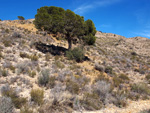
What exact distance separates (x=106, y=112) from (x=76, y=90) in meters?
2.05

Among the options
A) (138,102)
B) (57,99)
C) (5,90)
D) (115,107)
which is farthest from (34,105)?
(138,102)

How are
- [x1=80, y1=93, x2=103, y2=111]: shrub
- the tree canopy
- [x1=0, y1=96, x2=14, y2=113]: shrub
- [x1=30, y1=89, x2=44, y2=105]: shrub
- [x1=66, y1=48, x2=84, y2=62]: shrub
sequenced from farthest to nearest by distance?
the tree canopy → [x1=66, y1=48, x2=84, y2=62]: shrub → [x1=80, y1=93, x2=103, y2=111]: shrub → [x1=30, y1=89, x2=44, y2=105]: shrub → [x1=0, y1=96, x2=14, y2=113]: shrub

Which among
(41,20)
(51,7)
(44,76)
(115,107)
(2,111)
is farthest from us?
(51,7)

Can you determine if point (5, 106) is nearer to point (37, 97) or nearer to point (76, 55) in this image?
point (37, 97)

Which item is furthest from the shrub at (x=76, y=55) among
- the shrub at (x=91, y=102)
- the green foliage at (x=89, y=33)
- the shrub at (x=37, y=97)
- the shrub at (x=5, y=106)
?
the shrub at (x=5, y=106)

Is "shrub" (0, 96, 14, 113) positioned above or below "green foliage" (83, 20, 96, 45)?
below

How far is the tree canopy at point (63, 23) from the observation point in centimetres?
1543

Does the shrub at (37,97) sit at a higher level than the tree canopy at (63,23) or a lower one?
lower

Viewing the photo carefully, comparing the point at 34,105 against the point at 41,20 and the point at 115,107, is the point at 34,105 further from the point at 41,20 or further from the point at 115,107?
the point at 41,20

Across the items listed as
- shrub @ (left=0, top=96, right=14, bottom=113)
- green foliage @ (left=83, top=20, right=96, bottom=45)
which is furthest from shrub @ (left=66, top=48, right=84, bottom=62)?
shrub @ (left=0, top=96, right=14, bottom=113)

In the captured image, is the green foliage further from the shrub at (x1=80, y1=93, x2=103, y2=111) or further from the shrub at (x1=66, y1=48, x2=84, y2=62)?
the shrub at (x1=80, y1=93, x2=103, y2=111)

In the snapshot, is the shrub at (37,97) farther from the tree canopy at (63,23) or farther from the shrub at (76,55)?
the tree canopy at (63,23)

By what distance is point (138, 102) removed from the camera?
642 cm

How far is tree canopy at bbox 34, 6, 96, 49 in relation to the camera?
15430mm
